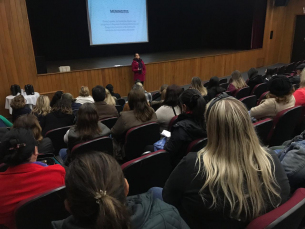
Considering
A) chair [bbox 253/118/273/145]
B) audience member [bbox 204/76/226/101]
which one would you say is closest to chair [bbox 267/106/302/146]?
chair [bbox 253/118/273/145]

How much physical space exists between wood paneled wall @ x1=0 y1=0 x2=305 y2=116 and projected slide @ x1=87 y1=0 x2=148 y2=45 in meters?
3.12

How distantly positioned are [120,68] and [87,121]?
496 cm

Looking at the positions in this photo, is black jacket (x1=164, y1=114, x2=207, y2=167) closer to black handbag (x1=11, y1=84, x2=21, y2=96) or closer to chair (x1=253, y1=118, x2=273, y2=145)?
chair (x1=253, y1=118, x2=273, y2=145)

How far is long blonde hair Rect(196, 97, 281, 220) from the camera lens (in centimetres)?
106

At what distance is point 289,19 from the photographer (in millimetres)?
10680

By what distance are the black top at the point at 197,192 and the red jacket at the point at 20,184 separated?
2.52ft

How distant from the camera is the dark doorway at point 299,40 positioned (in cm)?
1051

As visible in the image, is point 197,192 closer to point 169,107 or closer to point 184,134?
point 184,134

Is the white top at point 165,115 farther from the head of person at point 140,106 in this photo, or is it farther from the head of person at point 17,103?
the head of person at point 17,103

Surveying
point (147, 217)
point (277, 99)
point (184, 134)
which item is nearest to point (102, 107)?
point (184, 134)

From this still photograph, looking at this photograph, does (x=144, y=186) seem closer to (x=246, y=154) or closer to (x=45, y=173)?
(x=45, y=173)

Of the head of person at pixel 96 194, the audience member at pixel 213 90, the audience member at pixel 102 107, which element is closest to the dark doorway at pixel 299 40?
the audience member at pixel 213 90

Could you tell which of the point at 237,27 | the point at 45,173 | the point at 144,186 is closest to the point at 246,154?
the point at 144,186

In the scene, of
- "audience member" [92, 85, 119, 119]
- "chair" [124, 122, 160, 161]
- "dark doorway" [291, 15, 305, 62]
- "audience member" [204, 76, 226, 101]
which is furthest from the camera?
"dark doorway" [291, 15, 305, 62]
